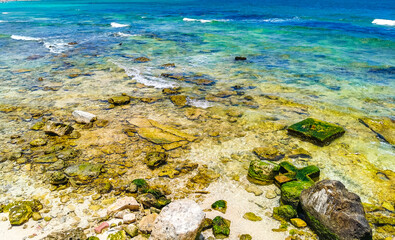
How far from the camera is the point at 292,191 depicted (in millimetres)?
5023

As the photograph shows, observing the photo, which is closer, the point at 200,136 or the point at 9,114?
the point at 200,136

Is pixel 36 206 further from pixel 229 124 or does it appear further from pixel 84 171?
pixel 229 124

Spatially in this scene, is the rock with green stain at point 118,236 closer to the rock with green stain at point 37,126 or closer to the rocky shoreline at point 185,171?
the rocky shoreline at point 185,171

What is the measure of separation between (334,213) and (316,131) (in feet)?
12.0

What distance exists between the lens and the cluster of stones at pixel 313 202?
13.5 feet

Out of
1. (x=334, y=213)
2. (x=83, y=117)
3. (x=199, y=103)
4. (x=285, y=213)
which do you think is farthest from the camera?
(x=199, y=103)

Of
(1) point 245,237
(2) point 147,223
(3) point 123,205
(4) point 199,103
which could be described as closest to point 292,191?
Result: (1) point 245,237

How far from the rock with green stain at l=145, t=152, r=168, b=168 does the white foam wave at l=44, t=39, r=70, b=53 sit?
16431mm

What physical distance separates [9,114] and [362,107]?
1285 cm

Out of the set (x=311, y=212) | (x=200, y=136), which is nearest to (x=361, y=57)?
(x=200, y=136)

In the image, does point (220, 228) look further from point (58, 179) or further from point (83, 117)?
point (83, 117)

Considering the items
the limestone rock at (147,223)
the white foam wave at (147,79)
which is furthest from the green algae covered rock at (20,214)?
the white foam wave at (147,79)

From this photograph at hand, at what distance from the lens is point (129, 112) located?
9062 mm

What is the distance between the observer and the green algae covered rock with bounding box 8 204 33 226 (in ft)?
14.9
